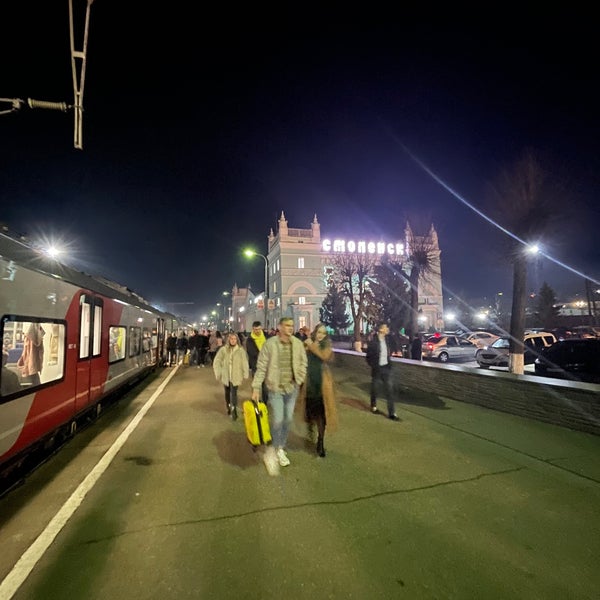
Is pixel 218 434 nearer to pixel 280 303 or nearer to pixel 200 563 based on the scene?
pixel 200 563

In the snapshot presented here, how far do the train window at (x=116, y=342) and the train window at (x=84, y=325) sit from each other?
1395 millimetres

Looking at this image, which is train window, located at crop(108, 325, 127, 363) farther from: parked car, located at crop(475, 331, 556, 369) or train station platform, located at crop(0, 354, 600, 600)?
parked car, located at crop(475, 331, 556, 369)

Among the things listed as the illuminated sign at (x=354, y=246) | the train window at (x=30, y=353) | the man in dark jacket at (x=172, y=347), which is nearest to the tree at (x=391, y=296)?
the man in dark jacket at (x=172, y=347)

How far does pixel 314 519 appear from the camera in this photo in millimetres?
3336

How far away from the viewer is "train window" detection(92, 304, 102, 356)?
7133mm

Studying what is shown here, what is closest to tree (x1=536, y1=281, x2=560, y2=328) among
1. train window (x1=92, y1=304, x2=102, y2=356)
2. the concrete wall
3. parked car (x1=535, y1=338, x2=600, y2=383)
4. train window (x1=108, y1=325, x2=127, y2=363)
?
parked car (x1=535, y1=338, x2=600, y2=383)

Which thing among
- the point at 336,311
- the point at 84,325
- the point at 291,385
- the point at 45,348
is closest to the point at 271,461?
the point at 291,385

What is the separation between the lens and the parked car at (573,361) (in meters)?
10.6

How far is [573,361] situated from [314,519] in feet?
37.4

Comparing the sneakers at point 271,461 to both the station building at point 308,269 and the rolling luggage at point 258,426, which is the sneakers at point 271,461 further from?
the station building at point 308,269

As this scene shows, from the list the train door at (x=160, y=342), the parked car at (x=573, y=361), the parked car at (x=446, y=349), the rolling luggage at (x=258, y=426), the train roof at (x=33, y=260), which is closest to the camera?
the train roof at (x=33, y=260)

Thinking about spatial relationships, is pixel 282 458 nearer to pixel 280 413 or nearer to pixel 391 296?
pixel 280 413

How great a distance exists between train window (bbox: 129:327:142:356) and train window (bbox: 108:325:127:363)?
29.9 inches

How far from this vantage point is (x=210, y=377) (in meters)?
13.3
